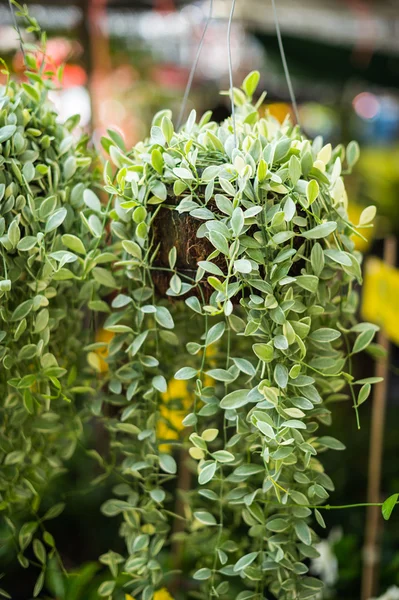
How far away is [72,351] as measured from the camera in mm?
906

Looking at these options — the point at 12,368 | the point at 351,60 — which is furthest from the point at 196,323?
the point at 351,60

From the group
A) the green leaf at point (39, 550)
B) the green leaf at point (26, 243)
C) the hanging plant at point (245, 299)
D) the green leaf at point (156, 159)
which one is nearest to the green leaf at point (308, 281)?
the hanging plant at point (245, 299)

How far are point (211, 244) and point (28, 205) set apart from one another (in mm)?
241

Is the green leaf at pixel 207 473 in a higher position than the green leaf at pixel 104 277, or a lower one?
lower

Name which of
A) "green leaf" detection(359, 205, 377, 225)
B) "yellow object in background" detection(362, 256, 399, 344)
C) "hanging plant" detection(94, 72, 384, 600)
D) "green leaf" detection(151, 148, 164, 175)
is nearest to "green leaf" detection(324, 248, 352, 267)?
"hanging plant" detection(94, 72, 384, 600)

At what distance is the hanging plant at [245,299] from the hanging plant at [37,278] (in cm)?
7

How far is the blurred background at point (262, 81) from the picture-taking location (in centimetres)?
161

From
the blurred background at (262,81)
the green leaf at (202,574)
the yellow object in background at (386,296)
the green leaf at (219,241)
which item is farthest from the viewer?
the blurred background at (262,81)

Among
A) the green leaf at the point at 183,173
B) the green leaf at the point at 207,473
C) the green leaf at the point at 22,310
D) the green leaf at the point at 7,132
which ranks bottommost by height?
the green leaf at the point at 207,473

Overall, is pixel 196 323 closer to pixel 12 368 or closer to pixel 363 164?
pixel 12 368

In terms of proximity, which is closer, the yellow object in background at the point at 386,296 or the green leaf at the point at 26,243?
the green leaf at the point at 26,243

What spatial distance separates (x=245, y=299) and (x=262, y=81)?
4.15 metres

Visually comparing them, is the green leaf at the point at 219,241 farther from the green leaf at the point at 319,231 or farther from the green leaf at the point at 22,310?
the green leaf at the point at 22,310

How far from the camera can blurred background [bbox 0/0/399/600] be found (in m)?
1.61
